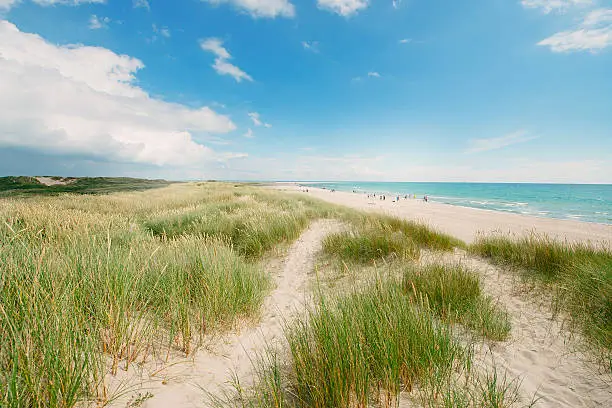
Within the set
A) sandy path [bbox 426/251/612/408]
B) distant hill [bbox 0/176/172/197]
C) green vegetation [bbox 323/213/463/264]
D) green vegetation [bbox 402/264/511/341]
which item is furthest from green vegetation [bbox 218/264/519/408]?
distant hill [bbox 0/176/172/197]

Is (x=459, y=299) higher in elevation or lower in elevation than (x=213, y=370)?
higher

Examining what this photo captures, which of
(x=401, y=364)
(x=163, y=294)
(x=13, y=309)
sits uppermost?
(x=13, y=309)

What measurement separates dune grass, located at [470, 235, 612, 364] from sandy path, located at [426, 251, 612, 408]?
24 cm

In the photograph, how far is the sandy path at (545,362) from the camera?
2334 millimetres

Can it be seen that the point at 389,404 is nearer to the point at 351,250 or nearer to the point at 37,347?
the point at 37,347

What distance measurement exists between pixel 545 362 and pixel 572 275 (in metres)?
2.52

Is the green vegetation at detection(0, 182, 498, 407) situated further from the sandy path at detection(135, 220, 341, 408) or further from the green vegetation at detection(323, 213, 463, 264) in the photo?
the green vegetation at detection(323, 213, 463, 264)

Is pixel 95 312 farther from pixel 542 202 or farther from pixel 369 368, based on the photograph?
pixel 542 202

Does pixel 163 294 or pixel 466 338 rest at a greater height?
pixel 163 294

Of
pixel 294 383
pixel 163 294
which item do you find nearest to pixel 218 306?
pixel 163 294

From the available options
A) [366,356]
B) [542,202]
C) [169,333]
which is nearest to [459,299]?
[366,356]

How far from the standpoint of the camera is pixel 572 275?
4.34 m

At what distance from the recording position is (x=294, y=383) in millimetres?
2096

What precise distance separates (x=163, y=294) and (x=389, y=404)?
8.24ft
